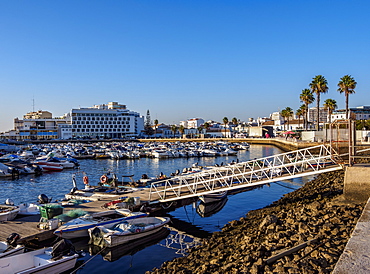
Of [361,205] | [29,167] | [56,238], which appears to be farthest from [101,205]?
[29,167]

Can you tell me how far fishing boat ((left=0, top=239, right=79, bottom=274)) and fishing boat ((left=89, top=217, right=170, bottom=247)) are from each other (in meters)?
2.73

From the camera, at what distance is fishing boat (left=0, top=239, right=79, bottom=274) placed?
504 inches

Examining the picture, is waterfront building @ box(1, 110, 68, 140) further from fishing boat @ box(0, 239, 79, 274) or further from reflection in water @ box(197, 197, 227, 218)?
fishing boat @ box(0, 239, 79, 274)

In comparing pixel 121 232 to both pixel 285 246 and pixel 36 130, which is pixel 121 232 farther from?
pixel 36 130

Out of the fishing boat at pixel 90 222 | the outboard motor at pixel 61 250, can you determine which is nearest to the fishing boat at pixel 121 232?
the fishing boat at pixel 90 222

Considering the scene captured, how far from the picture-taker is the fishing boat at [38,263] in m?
12.8

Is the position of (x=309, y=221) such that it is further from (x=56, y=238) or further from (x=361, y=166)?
(x=56, y=238)

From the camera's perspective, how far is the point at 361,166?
16891mm

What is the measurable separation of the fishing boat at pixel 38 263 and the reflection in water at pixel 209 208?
453 inches

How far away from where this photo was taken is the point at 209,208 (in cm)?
2531

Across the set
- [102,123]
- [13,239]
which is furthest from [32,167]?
[102,123]

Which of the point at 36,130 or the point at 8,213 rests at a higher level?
the point at 36,130

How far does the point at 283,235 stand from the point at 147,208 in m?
11.9

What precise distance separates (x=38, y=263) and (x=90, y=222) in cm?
504
